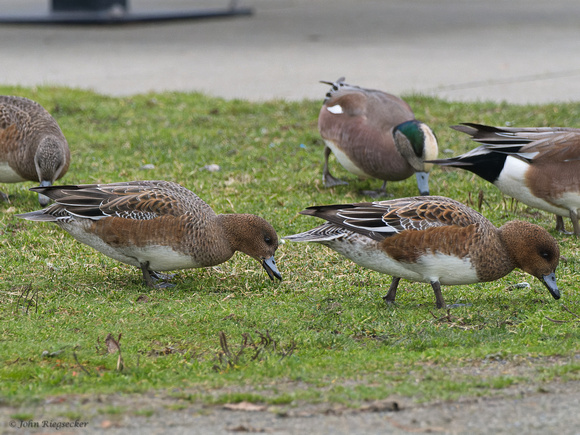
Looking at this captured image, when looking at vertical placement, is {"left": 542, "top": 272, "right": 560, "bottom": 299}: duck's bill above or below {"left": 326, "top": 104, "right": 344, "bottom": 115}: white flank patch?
below

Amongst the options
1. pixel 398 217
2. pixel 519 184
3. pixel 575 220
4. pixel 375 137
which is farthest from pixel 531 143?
pixel 398 217

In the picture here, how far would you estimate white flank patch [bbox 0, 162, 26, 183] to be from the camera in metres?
6.65

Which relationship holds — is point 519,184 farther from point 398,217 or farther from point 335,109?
point 335,109

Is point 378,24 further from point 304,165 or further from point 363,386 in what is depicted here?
point 363,386

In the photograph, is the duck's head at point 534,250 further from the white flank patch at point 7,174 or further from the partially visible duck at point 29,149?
the white flank patch at point 7,174

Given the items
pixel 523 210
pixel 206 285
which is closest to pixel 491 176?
pixel 523 210

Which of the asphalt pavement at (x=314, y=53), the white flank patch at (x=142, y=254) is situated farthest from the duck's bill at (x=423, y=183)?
the asphalt pavement at (x=314, y=53)

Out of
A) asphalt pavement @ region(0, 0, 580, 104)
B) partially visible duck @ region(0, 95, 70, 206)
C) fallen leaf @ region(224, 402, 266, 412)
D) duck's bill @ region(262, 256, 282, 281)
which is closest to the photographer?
fallen leaf @ region(224, 402, 266, 412)

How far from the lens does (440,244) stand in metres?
4.40

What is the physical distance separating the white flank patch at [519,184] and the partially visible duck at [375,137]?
92 cm

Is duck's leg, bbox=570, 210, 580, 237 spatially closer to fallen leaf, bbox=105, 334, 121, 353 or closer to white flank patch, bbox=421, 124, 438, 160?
white flank patch, bbox=421, 124, 438, 160

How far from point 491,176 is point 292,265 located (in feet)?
5.86

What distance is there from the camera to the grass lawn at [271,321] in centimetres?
359

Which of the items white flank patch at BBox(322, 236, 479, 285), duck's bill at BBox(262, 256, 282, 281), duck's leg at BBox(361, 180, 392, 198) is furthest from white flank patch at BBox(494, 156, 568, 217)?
duck's bill at BBox(262, 256, 282, 281)
